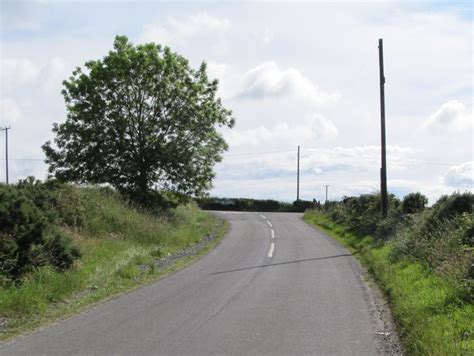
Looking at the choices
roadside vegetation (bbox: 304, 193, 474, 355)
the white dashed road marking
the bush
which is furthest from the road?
the white dashed road marking

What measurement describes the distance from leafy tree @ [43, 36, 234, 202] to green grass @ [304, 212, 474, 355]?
1546cm

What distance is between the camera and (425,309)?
→ 8969 millimetres

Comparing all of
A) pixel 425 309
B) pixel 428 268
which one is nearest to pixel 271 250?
pixel 428 268

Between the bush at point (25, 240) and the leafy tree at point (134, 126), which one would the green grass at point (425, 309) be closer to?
the bush at point (25, 240)

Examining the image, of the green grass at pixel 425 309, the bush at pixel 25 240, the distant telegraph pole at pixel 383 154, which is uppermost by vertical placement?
the distant telegraph pole at pixel 383 154

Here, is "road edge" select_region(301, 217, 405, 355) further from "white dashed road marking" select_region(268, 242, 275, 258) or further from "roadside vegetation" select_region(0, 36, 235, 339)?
"roadside vegetation" select_region(0, 36, 235, 339)

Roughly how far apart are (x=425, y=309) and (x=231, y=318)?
313 cm

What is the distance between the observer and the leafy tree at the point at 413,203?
23047mm

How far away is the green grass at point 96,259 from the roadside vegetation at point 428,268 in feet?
18.7

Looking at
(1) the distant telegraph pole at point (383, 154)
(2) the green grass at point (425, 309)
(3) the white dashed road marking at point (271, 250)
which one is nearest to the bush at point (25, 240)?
(2) the green grass at point (425, 309)

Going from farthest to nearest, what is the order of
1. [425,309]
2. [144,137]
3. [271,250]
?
Answer: [144,137] < [271,250] < [425,309]

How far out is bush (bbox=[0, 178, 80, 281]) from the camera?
11.1 meters

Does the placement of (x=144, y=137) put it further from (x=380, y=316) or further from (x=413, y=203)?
(x=380, y=316)

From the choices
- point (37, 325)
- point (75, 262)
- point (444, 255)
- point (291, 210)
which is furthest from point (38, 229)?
point (291, 210)
